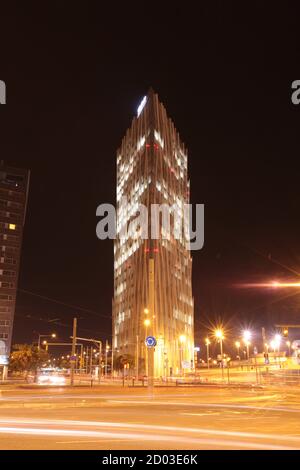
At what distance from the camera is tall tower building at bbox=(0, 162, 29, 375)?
396ft

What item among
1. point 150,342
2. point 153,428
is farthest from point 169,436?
point 150,342

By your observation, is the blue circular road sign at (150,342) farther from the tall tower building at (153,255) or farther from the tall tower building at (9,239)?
the tall tower building at (9,239)

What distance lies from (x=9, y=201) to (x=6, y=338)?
4291 cm

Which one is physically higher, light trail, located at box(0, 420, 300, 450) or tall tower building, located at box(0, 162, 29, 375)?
tall tower building, located at box(0, 162, 29, 375)

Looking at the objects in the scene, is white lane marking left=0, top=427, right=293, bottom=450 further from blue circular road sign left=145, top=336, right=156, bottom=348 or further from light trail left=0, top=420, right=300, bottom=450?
blue circular road sign left=145, top=336, right=156, bottom=348

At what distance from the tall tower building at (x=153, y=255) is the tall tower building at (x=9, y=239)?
31.3 meters

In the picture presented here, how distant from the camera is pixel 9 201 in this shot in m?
136

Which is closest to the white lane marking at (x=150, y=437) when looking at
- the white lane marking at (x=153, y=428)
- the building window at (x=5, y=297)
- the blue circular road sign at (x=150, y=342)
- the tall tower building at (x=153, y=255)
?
the white lane marking at (x=153, y=428)

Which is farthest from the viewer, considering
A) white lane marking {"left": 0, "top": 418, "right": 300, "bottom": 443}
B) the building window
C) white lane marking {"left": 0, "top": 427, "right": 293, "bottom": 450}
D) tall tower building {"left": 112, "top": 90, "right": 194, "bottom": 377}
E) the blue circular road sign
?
the building window

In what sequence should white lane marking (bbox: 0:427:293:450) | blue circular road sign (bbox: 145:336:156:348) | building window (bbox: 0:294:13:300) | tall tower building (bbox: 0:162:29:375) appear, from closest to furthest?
1. white lane marking (bbox: 0:427:293:450)
2. blue circular road sign (bbox: 145:336:156:348)
3. tall tower building (bbox: 0:162:29:375)
4. building window (bbox: 0:294:13:300)

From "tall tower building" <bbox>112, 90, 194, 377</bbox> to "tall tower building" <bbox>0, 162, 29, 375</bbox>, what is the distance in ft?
103

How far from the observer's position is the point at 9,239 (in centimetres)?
Answer: 13088

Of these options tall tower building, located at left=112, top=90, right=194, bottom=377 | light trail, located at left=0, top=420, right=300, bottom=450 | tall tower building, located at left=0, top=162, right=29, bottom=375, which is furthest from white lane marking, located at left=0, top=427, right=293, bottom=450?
tall tower building, located at left=0, top=162, right=29, bottom=375
